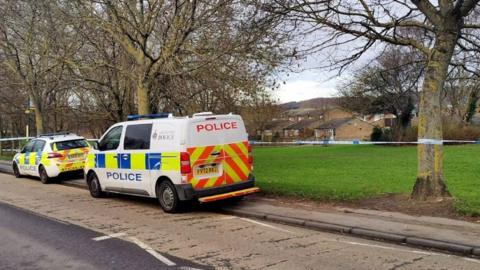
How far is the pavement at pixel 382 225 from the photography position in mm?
7480

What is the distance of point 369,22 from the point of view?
10.5 metres

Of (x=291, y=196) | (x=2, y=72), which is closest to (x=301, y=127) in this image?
(x=2, y=72)

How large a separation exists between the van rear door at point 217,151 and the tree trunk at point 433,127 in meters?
3.60

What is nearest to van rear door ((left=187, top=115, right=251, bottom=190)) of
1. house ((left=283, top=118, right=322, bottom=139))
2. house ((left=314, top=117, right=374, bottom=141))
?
house ((left=314, top=117, right=374, bottom=141))

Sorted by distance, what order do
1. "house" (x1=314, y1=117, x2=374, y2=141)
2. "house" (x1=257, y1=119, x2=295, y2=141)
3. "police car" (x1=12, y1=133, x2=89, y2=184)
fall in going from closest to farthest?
"police car" (x1=12, y1=133, x2=89, y2=184) < "house" (x1=257, y1=119, x2=295, y2=141) < "house" (x1=314, y1=117, x2=374, y2=141)

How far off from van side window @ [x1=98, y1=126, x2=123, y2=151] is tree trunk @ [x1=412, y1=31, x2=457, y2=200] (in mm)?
6701

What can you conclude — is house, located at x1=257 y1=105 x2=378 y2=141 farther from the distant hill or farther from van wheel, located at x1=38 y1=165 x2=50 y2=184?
van wheel, located at x1=38 y1=165 x2=50 y2=184

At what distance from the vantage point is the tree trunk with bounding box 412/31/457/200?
9898mm

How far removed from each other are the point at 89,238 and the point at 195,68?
358 inches

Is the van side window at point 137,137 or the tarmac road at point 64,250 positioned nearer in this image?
the tarmac road at point 64,250

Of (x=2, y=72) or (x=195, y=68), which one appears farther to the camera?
(x=2, y=72)

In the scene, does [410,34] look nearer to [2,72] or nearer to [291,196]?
[291,196]

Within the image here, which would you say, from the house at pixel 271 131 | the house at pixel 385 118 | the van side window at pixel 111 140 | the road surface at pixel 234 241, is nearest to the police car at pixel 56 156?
the van side window at pixel 111 140

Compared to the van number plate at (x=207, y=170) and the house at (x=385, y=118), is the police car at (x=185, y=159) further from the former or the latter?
the house at (x=385, y=118)
